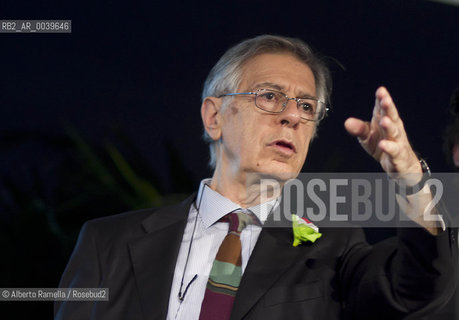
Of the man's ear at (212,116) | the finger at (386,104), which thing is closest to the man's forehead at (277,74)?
the man's ear at (212,116)

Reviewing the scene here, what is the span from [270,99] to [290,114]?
10cm

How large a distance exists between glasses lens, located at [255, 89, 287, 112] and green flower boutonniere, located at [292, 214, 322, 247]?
0.40 m

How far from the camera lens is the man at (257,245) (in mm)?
1325

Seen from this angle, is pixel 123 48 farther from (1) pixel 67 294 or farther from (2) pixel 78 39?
(1) pixel 67 294

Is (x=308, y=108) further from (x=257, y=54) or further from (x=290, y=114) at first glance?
(x=257, y=54)

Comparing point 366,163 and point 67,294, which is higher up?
point 366,163

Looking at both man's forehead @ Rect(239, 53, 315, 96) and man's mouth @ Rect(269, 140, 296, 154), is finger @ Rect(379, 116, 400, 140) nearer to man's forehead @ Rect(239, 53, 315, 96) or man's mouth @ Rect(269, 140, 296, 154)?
man's mouth @ Rect(269, 140, 296, 154)

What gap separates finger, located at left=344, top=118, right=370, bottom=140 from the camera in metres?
1.22

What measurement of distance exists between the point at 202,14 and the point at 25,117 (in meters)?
0.94

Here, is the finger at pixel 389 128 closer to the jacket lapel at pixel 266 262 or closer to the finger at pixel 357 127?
the finger at pixel 357 127

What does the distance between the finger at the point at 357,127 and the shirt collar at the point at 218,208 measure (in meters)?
0.64

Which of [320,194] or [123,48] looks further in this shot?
[123,48]

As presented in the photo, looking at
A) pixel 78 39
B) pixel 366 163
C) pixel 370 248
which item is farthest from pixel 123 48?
pixel 370 248

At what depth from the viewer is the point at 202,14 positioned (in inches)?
101
